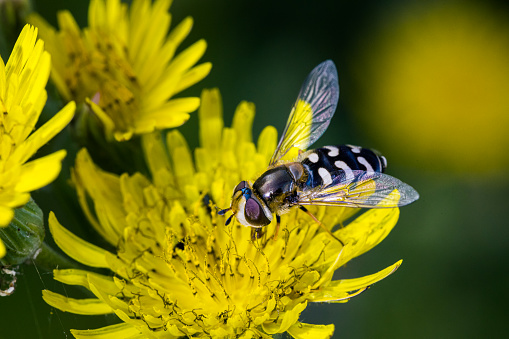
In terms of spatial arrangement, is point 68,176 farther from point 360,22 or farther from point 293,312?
point 360,22

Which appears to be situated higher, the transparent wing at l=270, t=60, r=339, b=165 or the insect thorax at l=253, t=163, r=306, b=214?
the transparent wing at l=270, t=60, r=339, b=165

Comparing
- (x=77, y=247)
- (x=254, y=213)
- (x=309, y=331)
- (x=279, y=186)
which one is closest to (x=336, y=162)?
(x=279, y=186)

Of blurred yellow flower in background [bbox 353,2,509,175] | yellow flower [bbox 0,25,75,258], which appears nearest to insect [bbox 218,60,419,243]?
yellow flower [bbox 0,25,75,258]

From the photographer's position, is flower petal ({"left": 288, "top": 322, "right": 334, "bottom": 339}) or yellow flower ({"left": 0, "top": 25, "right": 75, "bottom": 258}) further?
flower petal ({"left": 288, "top": 322, "right": 334, "bottom": 339})

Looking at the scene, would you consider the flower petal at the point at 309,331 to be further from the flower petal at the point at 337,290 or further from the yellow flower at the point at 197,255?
the flower petal at the point at 337,290

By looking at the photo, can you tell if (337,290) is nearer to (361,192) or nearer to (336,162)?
(361,192)

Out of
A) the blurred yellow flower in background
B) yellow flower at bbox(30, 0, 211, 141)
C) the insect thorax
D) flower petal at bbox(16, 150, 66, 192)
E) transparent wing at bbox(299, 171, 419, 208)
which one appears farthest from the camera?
the blurred yellow flower in background

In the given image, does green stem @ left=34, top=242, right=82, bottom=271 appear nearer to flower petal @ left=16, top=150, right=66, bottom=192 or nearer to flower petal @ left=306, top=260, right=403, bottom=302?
flower petal @ left=16, top=150, right=66, bottom=192
